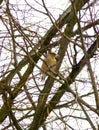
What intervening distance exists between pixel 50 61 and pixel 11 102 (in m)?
0.55

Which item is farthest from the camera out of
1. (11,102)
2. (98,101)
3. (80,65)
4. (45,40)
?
(45,40)

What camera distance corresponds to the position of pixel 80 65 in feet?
10.8

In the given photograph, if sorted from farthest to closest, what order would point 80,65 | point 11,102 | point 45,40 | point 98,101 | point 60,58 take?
point 45,40 < point 11,102 < point 80,65 < point 60,58 < point 98,101

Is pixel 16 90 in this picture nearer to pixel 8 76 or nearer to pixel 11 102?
pixel 11 102

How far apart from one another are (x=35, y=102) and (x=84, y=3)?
109 cm

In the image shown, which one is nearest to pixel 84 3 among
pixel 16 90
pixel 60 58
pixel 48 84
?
pixel 60 58

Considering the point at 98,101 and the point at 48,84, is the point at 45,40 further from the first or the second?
the point at 98,101

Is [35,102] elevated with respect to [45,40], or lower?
lower

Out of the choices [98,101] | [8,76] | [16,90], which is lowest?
[98,101]

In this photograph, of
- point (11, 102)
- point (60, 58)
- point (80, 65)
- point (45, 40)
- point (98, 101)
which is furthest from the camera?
point (45, 40)

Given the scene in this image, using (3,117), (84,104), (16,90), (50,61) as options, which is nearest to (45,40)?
(50,61)

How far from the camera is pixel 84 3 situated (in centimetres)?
311

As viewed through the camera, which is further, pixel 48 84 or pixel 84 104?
pixel 48 84

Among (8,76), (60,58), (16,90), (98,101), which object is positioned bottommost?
(98,101)
